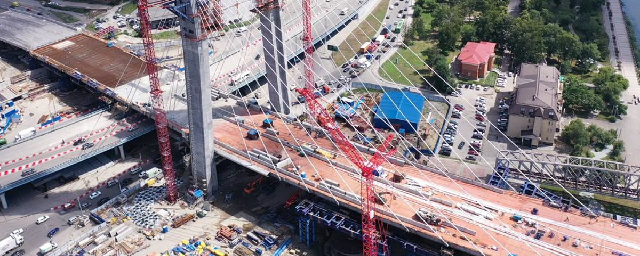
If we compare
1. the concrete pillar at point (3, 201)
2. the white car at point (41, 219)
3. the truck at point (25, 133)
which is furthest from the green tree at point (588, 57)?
the concrete pillar at point (3, 201)

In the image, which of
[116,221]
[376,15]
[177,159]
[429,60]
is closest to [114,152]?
[177,159]

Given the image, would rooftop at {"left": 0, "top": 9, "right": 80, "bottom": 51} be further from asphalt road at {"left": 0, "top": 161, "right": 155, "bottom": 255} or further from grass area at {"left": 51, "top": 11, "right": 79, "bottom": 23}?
asphalt road at {"left": 0, "top": 161, "right": 155, "bottom": 255}

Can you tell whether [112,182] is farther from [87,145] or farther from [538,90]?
[538,90]

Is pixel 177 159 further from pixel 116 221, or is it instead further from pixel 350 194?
pixel 350 194

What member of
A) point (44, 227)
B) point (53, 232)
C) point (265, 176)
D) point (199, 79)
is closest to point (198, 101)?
point (199, 79)

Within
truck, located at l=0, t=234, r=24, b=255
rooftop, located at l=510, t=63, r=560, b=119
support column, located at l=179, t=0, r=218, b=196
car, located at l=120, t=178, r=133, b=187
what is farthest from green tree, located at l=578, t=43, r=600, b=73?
truck, located at l=0, t=234, r=24, b=255

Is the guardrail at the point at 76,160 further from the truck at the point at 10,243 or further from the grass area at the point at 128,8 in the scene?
the grass area at the point at 128,8
